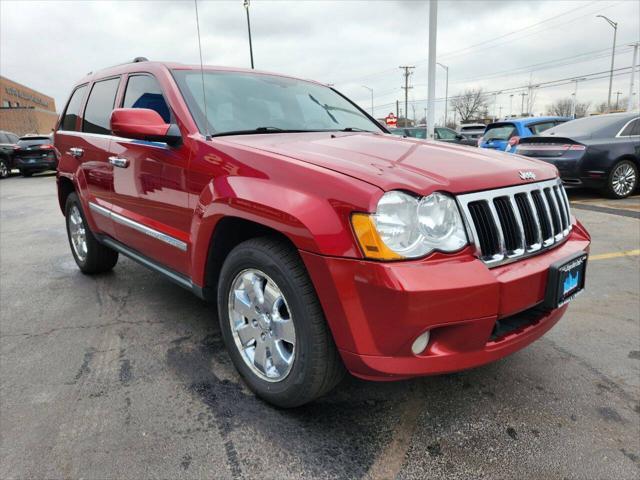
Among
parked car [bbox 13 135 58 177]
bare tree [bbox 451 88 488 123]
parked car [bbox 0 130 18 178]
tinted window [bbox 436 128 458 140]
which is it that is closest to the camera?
tinted window [bbox 436 128 458 140]

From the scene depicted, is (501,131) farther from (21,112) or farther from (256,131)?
(21,112)

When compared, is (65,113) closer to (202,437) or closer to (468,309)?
(202,437)

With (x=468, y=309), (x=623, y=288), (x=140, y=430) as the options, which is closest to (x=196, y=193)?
(x=140, y=430)

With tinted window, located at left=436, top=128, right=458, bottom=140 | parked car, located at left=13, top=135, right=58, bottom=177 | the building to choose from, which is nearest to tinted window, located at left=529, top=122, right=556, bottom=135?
tinted window, located at left=436, top=128, right=458, bottom=140

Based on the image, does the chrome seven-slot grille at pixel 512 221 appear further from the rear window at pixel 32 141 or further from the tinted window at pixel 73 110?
the rear window at pixel 32 141

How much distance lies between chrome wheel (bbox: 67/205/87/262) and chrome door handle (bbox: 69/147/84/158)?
1.69 feet

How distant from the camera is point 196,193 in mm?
2531

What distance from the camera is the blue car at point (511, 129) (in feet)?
35.0

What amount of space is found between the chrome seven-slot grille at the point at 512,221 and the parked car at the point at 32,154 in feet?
61.3

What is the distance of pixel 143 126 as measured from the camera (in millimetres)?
2574

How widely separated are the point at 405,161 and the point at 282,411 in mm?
1318

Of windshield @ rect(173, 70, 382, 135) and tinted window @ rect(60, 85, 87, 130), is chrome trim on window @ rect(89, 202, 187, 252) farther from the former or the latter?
tinted window @ rect(60, 85, 87, 130)

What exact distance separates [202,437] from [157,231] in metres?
A: 1.37

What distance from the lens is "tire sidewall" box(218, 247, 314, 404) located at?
1978 millimetres
